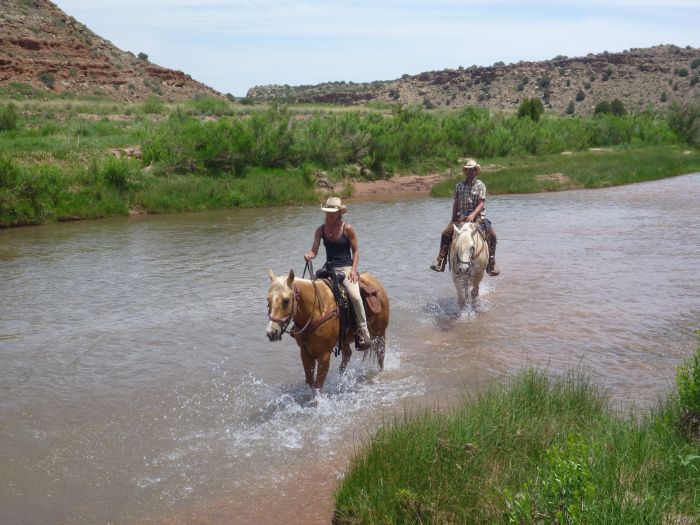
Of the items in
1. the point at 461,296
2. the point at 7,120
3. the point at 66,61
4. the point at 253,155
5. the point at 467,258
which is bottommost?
the point at 461,296

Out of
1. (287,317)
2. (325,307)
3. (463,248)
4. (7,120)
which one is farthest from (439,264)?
(7,120)

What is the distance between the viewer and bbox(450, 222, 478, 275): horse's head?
11.1 meters

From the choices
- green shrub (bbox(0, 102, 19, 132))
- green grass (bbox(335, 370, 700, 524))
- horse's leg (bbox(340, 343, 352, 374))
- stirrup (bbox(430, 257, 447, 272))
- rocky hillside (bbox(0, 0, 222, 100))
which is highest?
rocky hillside (bbox(0, 0, 222, 100))

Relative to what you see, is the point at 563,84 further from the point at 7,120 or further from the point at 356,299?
the point at 356,299

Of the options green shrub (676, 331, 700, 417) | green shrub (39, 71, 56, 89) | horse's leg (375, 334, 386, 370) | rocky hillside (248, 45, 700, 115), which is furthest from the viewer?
rocky hillside (248, 45, 700, 115)

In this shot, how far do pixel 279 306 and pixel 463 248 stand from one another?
16.6 feet

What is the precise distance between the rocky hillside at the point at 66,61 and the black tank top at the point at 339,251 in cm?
5478

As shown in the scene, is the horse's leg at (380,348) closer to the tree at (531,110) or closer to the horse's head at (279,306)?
the horse's head at (279,306)

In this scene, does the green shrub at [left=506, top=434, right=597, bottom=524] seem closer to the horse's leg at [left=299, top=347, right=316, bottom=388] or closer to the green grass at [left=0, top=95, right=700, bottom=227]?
the horse's leg at [left=299, top=347, right=316, bottom=388]

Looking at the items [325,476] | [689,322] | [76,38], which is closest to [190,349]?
[325,476]

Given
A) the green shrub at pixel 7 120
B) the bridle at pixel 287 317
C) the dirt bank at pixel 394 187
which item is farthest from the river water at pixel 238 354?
the green shrub at pixel 7 120

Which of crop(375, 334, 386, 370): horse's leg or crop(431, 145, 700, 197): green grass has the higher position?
crop(431, 145, 700, 197): green grass

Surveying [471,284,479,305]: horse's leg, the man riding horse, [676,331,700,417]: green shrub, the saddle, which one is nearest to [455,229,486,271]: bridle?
the man riding horse

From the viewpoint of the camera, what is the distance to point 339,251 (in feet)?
28.0
